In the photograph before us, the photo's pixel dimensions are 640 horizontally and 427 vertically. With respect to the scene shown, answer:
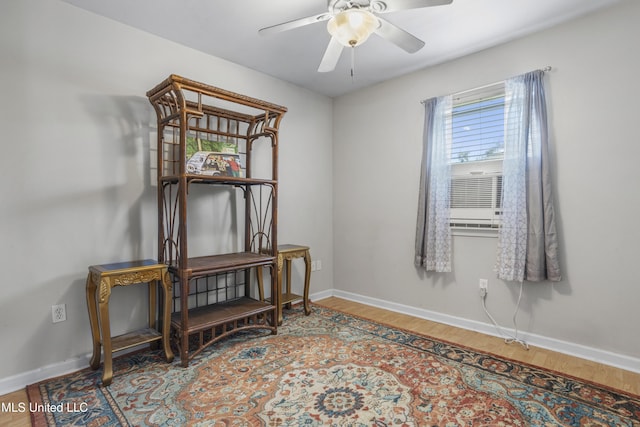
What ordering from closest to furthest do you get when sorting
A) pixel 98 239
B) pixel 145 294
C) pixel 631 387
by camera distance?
pixel 631 387
pixel 98 239
pixel 145 294

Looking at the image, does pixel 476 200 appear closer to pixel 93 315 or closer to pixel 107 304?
pixel 107 304

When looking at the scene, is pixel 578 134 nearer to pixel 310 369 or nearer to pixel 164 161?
pixel 310 369

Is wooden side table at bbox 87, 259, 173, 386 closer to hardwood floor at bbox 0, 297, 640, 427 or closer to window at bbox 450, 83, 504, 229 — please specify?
hardwood floor at bbox 0, 297, 640, 427

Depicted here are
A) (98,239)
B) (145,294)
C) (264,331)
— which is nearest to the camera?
(98,239)

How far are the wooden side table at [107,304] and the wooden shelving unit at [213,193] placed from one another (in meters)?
0.11

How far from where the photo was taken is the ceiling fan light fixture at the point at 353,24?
170 cm

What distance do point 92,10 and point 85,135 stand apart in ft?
2.88

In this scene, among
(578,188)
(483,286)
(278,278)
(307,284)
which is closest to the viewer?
(578,188)

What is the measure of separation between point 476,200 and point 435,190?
0.37 m

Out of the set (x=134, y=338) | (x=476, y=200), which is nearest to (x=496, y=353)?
(x=476, y=200)

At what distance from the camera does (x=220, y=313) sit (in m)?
2.60

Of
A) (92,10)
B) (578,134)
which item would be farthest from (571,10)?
(92,10)

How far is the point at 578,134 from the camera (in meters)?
2.38

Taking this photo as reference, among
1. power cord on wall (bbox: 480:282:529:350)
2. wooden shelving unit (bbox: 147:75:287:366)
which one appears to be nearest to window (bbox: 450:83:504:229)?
power cord on wall (bbox: 480:282:529:350)
